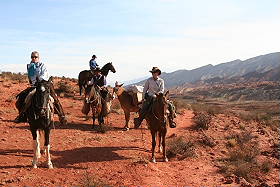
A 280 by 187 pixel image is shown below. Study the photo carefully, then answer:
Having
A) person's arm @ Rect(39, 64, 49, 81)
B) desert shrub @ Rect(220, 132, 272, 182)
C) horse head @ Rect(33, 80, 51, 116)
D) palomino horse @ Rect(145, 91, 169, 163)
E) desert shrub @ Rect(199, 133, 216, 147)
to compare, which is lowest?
desert shrub @ Rect(220, 132, 272, 182)

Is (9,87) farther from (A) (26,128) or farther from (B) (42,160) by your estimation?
(B) (42,160)

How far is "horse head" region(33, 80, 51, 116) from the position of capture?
9.72 meters

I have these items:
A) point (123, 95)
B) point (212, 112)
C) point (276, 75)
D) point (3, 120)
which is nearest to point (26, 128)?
point (3, 120)

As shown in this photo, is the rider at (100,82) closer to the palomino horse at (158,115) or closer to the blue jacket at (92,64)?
the blue jacket at (92,64)

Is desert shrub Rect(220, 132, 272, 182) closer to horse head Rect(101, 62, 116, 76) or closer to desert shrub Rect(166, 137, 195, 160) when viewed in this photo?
desert shrub Rect(166, 137, 195, 160)

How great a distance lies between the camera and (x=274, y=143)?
17016 mm

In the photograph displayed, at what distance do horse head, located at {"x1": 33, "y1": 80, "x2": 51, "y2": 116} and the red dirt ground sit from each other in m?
1.74

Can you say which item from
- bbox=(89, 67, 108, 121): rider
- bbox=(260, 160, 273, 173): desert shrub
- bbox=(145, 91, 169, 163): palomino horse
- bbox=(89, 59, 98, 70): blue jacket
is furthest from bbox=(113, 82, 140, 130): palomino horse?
bbox=(260, 160, 273, 173): desert shrub

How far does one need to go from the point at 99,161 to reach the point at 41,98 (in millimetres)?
3093

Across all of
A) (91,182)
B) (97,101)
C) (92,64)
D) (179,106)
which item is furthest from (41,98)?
(179,106)

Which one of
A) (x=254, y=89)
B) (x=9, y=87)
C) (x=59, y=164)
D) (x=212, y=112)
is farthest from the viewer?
(x=254, y=89)

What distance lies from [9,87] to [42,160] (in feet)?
61.7

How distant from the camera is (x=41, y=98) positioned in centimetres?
974

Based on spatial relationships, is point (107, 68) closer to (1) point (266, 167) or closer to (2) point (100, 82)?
(2) point (100, 82)
